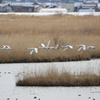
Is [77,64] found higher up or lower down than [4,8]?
higher up

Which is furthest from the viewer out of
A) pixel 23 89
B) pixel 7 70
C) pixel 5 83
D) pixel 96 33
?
pixel 96 33

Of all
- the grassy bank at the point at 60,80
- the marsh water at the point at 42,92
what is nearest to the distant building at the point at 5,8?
the marsh water at the point at 42,92

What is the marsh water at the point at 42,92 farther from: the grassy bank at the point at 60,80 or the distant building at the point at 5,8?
the distant building at the point at 5,8

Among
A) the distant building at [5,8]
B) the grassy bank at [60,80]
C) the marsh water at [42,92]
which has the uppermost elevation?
the grassy bank at [60,80]

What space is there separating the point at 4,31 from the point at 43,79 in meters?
11.2

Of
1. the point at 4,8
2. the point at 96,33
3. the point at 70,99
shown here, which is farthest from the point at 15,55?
the point at 4,8

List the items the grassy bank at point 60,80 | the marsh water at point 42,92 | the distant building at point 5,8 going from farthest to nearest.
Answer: the distant building at point 5,8 < the grassy bank at point 60,80 < the marsh water at point 42,92

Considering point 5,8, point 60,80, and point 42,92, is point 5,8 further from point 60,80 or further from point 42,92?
point 42,92

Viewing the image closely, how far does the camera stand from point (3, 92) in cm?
1226

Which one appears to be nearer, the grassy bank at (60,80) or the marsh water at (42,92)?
the marsh water at (42,92)

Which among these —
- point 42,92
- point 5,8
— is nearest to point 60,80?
point 42,92

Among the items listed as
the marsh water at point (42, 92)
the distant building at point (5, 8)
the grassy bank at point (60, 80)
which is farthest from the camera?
the distant building at point (5, 8)

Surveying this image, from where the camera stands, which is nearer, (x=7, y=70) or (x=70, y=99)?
(x=70, y=99)

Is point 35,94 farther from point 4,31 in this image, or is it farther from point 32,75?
point 4,31
